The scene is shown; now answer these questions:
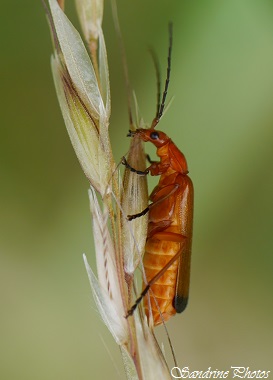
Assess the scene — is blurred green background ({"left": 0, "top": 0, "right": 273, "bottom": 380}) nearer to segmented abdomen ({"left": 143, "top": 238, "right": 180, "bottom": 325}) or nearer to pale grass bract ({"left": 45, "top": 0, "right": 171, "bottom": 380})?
segmented abdomen ({"left": 143, "top": 238, "right": 180, "bottom": 325})

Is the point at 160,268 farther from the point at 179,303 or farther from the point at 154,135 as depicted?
the point at 154,135

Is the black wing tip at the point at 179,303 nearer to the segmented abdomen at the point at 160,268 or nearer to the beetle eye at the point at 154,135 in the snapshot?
the segmented abdomen at the point at 160,268

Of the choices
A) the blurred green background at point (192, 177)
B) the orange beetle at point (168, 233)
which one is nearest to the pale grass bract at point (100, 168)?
the orange beetle at point (168, 233)

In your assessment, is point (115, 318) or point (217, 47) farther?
point (217, 47)

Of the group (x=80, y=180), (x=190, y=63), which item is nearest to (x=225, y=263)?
(x=80, y=180)

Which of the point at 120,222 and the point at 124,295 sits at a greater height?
the point at 120,222

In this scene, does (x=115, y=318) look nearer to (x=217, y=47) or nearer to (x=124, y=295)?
(x=124, y=295)
